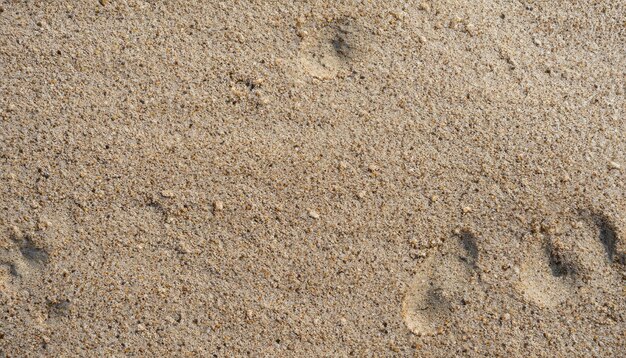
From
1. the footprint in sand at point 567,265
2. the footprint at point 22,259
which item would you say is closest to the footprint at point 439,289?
the footprint in sand at point 567,265

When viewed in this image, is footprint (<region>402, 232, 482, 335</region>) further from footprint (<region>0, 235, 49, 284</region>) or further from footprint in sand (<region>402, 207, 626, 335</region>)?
footprint (<region>0, 235, 49, 284</region>)

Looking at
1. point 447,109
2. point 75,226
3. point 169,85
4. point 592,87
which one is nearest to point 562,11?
point 592,87

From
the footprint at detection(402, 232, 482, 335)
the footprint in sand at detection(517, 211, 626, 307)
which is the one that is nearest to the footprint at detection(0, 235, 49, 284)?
the footprint at detection(402, 232, 482, 335)

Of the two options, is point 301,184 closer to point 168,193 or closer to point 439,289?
point 168,193

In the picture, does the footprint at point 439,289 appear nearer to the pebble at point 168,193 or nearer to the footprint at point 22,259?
the pebble at point 168,193

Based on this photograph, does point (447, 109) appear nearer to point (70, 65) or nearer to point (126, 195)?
point (126, 195)

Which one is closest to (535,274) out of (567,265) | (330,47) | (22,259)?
(567,265)

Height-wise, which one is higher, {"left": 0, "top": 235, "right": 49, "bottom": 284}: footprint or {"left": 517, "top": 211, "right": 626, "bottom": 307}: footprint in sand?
{"left": 517, "top": 211, "right": 626, "bottom": 307}: footprint in sand
